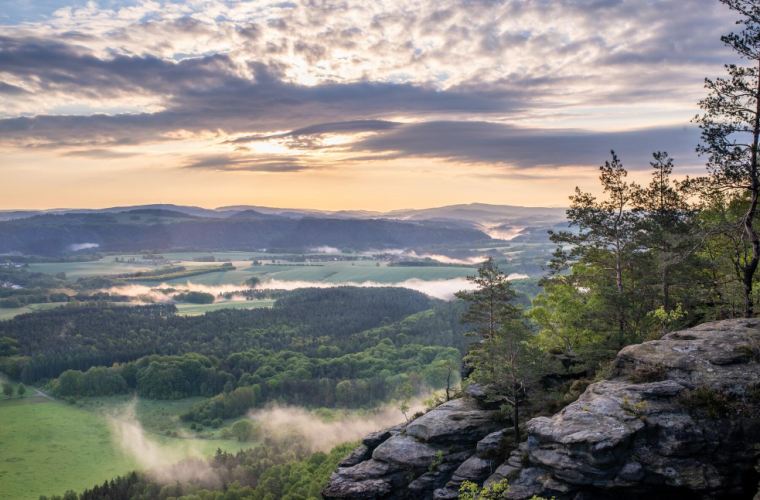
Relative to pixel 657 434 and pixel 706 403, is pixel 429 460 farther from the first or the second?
pixel 706 403

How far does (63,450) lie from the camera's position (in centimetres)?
11988

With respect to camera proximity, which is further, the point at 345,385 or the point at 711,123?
the point at 345,385

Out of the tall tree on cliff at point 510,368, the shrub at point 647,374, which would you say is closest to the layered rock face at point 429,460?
the tall tree on cliff at point 510,368

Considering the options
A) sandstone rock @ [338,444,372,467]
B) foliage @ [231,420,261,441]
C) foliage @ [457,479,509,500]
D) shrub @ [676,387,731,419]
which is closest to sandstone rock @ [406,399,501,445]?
sandstone rock @ [338,444,372,467]

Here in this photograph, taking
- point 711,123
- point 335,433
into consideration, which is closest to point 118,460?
point 335,433

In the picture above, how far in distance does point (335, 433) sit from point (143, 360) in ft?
335

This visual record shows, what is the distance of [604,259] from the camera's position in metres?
49.8

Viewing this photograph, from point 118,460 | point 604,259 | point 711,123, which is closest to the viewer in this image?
point 711,123

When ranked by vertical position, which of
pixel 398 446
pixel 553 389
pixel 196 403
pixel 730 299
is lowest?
pixel 196 403

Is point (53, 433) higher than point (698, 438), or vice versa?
point (698, 438)

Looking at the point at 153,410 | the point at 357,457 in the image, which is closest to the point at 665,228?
the point at 357,457

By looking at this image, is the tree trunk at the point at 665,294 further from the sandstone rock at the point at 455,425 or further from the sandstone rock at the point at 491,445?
the sandstone rock at the point at 455,425

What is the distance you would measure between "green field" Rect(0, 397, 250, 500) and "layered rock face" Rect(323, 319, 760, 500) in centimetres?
10369

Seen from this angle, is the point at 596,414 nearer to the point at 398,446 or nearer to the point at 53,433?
the point at 398,446
